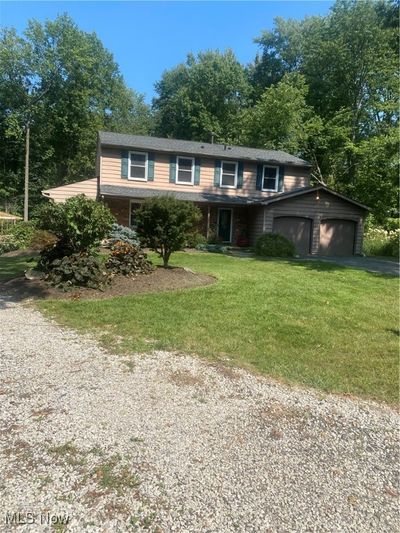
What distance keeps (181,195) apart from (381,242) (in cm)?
1130

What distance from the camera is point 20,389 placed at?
3820 millimetres

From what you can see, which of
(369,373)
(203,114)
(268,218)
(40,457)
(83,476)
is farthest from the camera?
(203,114)

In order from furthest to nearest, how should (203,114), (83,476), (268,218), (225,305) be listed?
(203,114), (268,218), (225,305), (83,476)

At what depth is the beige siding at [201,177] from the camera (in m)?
19.6

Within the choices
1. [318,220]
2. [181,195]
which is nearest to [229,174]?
[181,195]

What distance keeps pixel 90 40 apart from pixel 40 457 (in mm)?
42271

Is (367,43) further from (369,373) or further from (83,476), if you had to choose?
(83,476)

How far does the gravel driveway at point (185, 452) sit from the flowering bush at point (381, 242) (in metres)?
18.4

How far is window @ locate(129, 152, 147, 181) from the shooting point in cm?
2002

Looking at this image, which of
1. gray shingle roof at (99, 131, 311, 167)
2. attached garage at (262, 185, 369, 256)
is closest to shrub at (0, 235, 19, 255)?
gray shingle roof at (99, 131, 311, 167)

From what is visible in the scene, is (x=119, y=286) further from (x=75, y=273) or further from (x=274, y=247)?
(x=274, y=247)

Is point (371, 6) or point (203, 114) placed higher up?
point (371, 6)

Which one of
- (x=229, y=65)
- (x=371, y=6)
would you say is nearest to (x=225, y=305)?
(x=371, y=6)

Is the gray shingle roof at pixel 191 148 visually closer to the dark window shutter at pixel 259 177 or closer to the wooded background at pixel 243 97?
the dark window shutter at pixel 259 177
